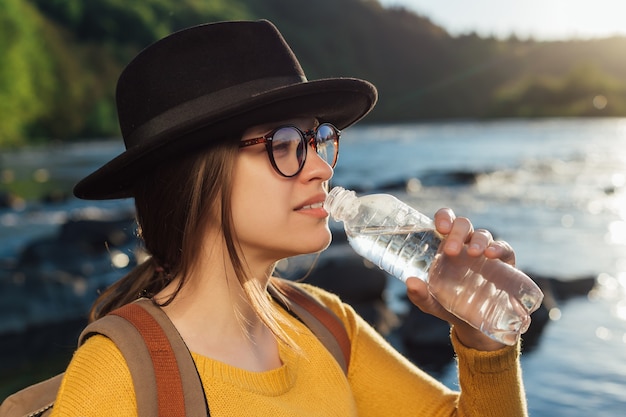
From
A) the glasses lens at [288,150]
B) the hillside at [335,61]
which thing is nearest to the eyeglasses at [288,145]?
the glasses lens at [288,150]

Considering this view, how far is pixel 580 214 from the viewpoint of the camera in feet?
61.3

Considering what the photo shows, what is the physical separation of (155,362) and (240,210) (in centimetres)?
48

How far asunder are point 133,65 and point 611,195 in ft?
75.1

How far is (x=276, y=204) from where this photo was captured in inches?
79.0

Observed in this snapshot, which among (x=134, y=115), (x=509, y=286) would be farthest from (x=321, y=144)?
(x=509, y=286)

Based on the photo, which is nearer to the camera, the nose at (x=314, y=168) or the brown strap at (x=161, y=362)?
the brown strap at (x=161, y=362)

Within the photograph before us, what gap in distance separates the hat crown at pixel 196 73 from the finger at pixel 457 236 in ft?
1.91

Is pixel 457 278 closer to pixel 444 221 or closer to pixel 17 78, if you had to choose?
pixel 444 221

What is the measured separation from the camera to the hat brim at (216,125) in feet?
6.01

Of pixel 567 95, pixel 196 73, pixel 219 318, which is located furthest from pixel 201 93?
pixel 567 95

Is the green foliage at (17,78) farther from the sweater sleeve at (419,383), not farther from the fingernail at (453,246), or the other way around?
the fingernail at (453,246)

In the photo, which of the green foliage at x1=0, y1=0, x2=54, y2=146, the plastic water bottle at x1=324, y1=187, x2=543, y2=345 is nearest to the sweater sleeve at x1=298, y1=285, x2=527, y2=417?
the plastic water bottle at x1=324, y1=187, x2=543, y2=345

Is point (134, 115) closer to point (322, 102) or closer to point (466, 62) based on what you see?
point (322, 102)

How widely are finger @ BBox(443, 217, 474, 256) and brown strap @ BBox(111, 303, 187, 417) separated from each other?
2.29 feet
